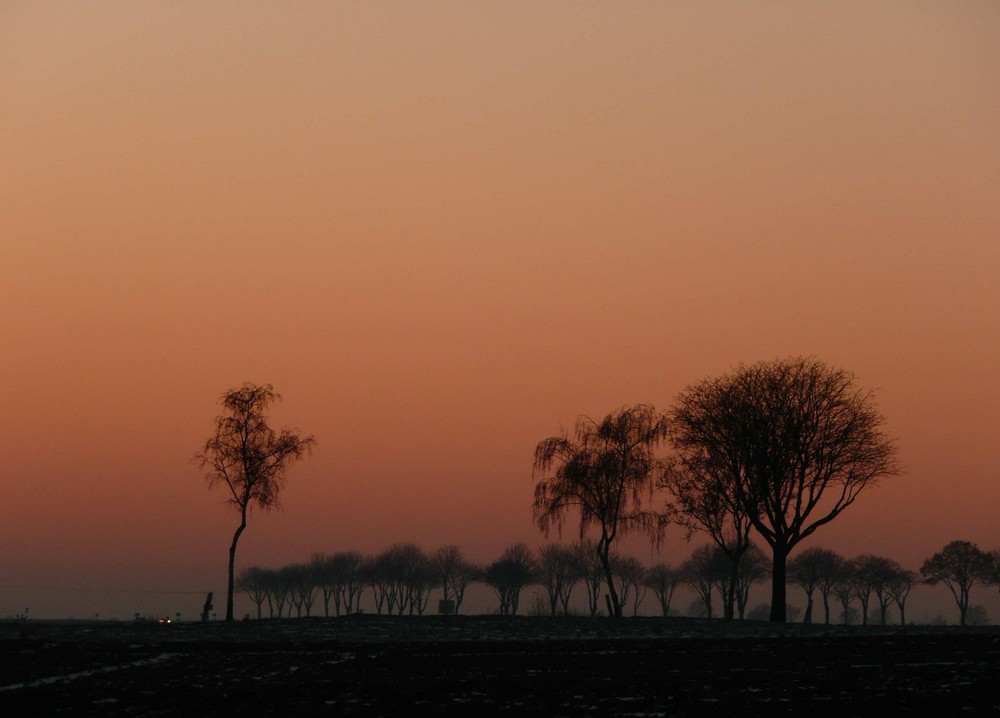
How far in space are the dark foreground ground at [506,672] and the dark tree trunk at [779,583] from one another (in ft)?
34.0

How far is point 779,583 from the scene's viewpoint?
225 feet

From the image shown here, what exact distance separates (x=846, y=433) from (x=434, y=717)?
4902 centimetres

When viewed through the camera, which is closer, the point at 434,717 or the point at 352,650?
the point at 434,717

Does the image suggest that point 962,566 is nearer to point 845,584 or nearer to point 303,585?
point 845,584

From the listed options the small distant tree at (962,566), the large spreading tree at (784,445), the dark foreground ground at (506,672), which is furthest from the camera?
the small distant tree at (962,566)

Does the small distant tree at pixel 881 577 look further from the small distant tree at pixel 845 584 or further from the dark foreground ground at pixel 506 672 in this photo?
the dark foreground ground at pixel 506 672

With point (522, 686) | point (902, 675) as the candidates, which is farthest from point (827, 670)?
point (522, 686)

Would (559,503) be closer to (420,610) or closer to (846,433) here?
(846,433)

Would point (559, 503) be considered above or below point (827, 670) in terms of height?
above

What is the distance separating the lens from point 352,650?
45.0 meters

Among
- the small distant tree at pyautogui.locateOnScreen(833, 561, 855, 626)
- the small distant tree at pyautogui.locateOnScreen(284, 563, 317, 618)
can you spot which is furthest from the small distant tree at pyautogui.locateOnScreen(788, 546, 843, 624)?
the small distant tree at pyautogui.locateOnScreen(284, 563, 317, 618)

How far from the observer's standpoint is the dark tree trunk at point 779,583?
6800cm

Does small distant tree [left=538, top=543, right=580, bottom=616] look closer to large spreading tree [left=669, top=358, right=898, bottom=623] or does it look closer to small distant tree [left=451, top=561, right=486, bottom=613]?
small distant tree [left=451, top=561, right=486, bottom=613]

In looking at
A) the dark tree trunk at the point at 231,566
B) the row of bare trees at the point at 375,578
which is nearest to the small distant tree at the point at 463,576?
the row of bare trees at the point at 375,578
